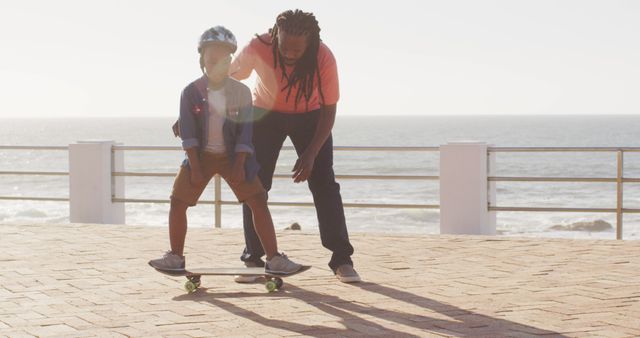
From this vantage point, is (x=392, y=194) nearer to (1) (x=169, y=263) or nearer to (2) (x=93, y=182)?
(2) (x=93, y=182)

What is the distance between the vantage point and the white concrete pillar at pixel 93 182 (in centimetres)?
1183

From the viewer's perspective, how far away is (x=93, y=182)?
11836 mm

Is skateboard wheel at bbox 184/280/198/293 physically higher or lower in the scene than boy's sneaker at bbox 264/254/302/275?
lower

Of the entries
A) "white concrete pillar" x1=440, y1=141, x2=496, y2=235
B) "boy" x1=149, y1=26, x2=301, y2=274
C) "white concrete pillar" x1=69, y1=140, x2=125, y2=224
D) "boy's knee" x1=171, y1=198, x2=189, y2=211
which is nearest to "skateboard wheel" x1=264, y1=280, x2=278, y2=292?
"boy" x1=149, y1=26, x2=301, y2=274

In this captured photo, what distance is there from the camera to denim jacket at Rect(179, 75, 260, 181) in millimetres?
6312

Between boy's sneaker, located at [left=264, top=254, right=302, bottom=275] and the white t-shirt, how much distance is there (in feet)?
2.27

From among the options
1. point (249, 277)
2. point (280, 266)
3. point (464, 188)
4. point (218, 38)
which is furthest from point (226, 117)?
point (464, 188)

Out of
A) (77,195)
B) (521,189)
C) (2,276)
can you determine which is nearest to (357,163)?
(521,189)

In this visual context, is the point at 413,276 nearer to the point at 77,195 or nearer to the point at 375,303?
the point at 375,303

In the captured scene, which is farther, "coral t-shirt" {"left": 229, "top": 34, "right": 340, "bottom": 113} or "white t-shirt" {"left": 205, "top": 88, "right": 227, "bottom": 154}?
"coral t-shirt" {"left": 229, "top": 34, "right": 340, "bottom": 113}

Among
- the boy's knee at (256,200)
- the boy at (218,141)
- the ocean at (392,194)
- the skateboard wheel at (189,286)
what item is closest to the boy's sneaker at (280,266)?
the boy at (218,141)

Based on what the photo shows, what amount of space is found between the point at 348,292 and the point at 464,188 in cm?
422

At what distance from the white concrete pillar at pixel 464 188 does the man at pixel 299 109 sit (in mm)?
3683

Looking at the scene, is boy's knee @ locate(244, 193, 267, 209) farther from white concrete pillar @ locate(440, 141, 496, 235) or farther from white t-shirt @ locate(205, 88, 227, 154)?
white concrete pillar @ locate(440, 141, 496, 235)
